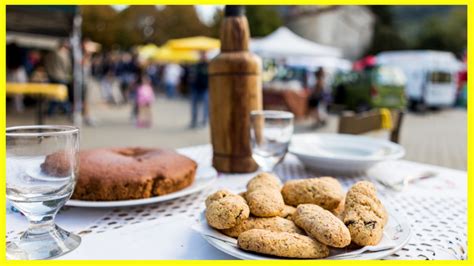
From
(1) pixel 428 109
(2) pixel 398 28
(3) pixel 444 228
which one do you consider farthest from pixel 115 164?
(2) pixel 398 28

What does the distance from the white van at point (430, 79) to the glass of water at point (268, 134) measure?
13869 millimetres

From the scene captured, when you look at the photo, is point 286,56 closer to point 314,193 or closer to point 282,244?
point 314,193

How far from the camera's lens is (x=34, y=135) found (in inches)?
28.3

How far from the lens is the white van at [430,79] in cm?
1374

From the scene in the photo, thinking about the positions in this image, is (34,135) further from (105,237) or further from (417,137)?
(417,137)

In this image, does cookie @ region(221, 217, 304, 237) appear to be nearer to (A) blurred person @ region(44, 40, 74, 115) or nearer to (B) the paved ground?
(B) the paved ground

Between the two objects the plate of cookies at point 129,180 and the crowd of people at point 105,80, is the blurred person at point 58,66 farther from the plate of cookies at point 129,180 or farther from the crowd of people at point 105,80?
the plate of cookies at point 129,180

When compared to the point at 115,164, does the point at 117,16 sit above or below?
above

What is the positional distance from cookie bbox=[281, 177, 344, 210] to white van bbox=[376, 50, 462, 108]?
46.2ft

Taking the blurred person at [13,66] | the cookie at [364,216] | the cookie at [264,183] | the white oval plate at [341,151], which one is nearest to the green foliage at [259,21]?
the blurred person at [13,66]

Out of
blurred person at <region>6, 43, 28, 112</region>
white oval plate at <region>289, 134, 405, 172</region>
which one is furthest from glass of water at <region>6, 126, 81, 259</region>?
blurred person at <region>6, 43, 28, 112</region>

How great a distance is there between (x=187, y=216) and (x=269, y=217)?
0.89 feet

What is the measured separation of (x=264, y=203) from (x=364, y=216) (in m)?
0.18

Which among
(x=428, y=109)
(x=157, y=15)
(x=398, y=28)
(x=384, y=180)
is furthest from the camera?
(x=157, y=15)
